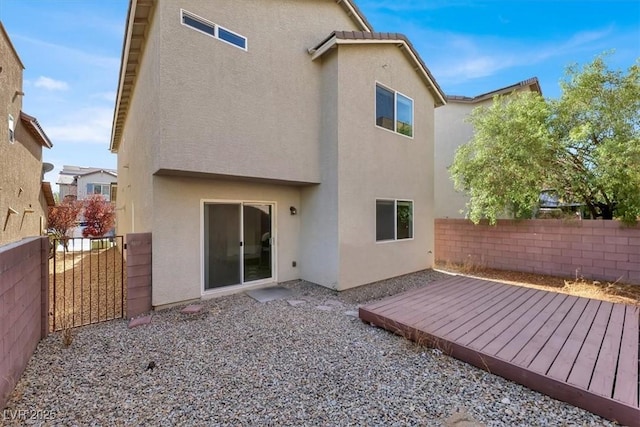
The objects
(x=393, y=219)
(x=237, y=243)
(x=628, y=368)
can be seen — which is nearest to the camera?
(x=628, y=368)

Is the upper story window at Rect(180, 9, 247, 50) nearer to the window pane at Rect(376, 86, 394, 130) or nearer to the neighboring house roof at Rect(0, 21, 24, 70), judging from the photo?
the window pane at Rect(376, 86, 394, 130)

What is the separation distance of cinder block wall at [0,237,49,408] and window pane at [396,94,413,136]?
9703 mm

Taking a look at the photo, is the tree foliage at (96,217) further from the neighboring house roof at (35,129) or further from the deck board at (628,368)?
the deck board at (628,368)

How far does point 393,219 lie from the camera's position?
9.65m

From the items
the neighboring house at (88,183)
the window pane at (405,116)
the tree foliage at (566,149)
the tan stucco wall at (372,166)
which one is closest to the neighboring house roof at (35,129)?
the tan stucco wall at (372,166)

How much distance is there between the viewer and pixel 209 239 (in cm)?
728

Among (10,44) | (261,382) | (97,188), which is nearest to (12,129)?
(10,44)

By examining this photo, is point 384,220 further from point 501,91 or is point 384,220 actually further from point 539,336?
point 501,91

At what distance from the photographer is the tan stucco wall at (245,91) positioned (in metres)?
6.01

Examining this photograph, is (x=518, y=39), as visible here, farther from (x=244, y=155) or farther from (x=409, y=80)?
Answer: (x=244, y=155)

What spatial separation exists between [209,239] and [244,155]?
2359 mm

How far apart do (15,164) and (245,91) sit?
10.8 meters

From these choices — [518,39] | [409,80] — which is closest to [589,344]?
→ [409,80]

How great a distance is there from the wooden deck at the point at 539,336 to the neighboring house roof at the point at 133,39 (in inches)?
334
